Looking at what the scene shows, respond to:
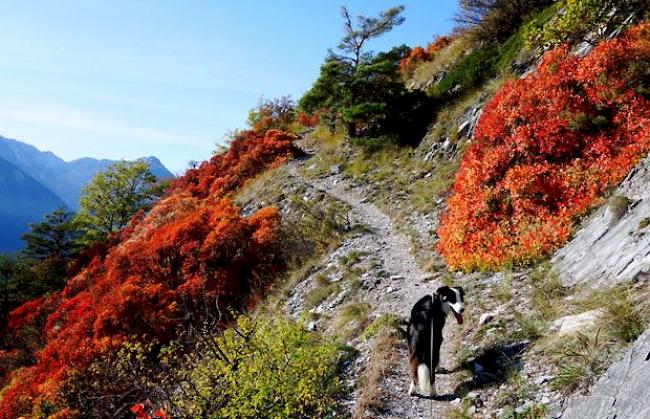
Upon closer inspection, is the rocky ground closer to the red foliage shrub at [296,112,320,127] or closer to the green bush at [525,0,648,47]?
the green bush at [525,0,648,47]

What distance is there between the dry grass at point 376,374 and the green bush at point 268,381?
1.66 feet

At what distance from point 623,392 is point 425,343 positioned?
3035mm

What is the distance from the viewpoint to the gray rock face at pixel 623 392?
405 cm

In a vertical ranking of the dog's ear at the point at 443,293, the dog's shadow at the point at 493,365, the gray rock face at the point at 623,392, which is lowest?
the dog's shadow at the point at 493,365

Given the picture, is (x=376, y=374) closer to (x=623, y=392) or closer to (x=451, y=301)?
(x=451, y=301)

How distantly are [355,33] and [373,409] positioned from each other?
2819cm

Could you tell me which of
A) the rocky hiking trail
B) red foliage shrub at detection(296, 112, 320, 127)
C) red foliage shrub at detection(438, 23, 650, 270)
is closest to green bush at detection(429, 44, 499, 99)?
red foliage shrub at detection(438, 23, 650, 270)

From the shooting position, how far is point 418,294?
11305mm

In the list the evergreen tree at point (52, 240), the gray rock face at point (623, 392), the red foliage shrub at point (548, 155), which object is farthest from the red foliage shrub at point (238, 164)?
the gray rock face at point (623, 392)

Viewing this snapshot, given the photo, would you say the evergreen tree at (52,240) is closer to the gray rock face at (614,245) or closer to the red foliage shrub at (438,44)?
the red foliage shrub at (438,44)

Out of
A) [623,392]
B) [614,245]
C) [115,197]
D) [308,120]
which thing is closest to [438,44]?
[308,120]

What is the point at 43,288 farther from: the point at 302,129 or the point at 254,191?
the point at 302,129

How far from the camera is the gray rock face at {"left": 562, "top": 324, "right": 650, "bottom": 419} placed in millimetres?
4051

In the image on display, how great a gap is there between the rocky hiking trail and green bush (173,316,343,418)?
636mm
